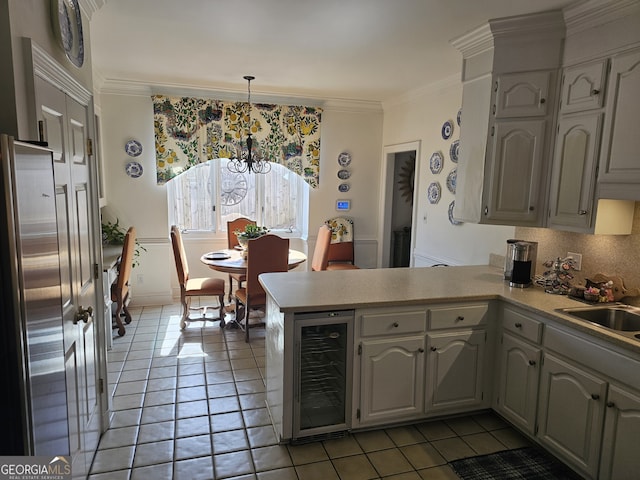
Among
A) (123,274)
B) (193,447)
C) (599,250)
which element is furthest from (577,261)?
(123,274)

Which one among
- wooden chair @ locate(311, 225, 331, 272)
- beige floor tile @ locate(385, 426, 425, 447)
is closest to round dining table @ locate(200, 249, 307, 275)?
wooden chair @ locate(311, 225, 331, 272)

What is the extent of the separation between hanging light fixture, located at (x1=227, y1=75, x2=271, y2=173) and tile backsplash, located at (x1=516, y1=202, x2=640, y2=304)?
10.4 ft

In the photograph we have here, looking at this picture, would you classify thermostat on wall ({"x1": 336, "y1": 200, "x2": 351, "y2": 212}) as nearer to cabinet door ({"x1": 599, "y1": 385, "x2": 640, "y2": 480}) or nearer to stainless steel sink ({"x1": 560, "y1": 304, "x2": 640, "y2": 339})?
stainless steel sink ({"x1": 560, "y1": 304, "x2": 640, "y2": 339})

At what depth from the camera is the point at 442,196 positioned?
14.7ft

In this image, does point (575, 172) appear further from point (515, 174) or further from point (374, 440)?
point (374, 440)

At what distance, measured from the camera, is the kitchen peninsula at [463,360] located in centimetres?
212

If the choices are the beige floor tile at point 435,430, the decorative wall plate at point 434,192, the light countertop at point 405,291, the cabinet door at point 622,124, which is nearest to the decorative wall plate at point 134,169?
the light countertop at point 405,291

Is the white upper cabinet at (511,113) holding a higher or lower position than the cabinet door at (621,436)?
higher

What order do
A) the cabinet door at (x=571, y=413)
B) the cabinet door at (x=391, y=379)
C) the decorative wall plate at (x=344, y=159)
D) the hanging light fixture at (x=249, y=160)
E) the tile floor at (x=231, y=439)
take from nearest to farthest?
the cabinet door at (x=571, y=413), the tile floor at (x=231, y=439), the cabinet door at (x=391, y=379), the hanging light fixture at (x=249, y=160), the decorative wall plate at (x=344, y=159)

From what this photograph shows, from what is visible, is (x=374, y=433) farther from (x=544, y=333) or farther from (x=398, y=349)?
(x=544, y=333)

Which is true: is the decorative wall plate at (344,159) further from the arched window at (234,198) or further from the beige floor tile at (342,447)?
the beige floor tile at (342,447)

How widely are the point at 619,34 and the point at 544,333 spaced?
A: 168 cm

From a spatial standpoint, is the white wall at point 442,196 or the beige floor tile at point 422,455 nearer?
the beige floor tile at point 422,455

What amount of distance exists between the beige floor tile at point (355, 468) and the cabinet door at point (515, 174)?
1.80 m
